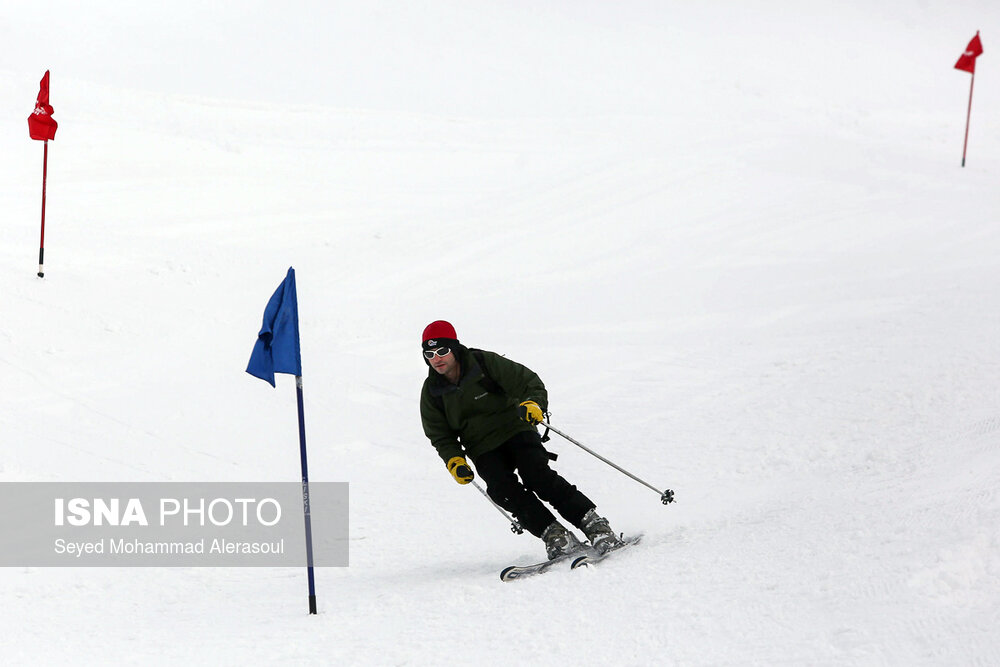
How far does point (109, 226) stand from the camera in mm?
14055

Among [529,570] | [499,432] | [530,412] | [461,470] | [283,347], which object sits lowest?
[529,570]

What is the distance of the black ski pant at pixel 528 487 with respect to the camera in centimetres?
553

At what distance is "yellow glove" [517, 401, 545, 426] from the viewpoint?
18.1 ft

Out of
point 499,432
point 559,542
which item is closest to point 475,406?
point 499,432

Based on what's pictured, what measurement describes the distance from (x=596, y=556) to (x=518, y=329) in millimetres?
6642

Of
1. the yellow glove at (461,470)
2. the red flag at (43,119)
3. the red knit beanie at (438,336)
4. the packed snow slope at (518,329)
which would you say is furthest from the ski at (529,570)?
the red flag at (43,119)

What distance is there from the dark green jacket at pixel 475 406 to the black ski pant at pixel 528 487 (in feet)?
0.26

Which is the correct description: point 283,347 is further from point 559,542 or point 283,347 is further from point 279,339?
point 559,542

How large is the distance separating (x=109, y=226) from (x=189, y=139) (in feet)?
15.9

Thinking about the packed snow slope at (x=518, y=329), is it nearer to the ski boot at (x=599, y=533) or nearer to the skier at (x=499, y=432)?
the ski boot at (x=599, y=533)

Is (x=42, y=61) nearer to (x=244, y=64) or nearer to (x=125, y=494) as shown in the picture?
(x=244, y=64)

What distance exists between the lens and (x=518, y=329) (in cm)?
1184

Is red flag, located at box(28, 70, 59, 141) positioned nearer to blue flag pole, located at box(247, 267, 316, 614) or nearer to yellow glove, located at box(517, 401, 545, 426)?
blue flag pole, located at box(247, 267, 316, 614)

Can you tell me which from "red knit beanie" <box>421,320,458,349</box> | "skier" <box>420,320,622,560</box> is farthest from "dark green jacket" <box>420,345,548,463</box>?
"red knit beanie" <box>421,320,458,349</box>
